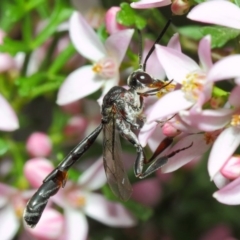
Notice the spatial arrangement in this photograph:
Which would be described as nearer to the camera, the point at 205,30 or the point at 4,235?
the point at 205,30

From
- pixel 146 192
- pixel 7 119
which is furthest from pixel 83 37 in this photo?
pixel 146 192

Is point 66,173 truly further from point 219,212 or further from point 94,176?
point 219,212

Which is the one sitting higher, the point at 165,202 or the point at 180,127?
the point at 180,127

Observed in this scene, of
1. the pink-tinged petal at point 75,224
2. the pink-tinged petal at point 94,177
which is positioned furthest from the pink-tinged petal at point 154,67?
the pink-tinged petal at point 75,224

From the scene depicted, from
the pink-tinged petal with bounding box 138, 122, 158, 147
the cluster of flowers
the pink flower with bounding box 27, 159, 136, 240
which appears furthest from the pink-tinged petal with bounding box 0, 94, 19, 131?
the pink-tinged petal with bounding box 138, 122, 158, 147

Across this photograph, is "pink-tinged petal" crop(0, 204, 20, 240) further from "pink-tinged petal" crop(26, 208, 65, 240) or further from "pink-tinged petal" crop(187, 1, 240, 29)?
"pink-tinged petal" crop(187, 1, 240, 29)

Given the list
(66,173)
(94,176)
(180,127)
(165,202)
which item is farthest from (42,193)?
(165,202)
